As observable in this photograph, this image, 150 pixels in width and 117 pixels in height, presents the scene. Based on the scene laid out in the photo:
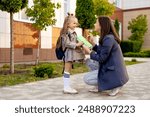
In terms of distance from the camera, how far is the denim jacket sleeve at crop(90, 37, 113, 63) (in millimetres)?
6926

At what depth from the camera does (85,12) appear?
652 inches

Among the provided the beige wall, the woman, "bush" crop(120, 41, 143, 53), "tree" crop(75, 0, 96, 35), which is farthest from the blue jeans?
the beige wall

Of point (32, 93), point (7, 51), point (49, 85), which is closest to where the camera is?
point (32, 93)

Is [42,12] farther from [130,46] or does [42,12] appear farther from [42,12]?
[130,46]

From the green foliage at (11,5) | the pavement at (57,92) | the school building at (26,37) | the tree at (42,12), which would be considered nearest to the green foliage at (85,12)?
the school building at (26,37)

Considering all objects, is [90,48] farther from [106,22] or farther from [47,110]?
[47,110]

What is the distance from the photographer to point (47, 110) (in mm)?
4691

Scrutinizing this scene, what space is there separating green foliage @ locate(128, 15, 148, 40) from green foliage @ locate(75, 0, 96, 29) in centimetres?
2053

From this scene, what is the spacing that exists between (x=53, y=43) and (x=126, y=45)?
1624cm

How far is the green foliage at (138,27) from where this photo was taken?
36.6 meters

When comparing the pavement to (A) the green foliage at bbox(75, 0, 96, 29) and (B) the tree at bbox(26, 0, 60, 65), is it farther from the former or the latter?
(A) the green foliage at bbox(75, 0, 96, 29)

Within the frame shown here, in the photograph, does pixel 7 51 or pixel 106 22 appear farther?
pixel 7 51

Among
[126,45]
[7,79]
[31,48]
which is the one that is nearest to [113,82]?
[7,79]

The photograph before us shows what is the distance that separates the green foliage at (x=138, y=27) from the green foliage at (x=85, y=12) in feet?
67.4
